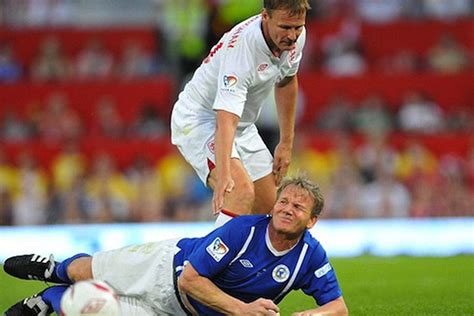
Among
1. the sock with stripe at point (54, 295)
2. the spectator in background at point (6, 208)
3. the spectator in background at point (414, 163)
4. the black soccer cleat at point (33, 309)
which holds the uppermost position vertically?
the sock with stripe at point (54, 295)

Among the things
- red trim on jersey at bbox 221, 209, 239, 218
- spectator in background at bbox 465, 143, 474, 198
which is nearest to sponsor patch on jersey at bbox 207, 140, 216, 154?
red trim on jersey at bbox 221, 209, 239, 218

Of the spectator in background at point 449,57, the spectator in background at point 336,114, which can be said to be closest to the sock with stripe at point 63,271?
the spectator in background at point 336,114

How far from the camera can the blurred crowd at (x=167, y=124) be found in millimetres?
17391

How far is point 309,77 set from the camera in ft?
64.4

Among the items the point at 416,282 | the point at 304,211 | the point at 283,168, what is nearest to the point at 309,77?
the point at 416,282

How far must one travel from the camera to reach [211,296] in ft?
25.5

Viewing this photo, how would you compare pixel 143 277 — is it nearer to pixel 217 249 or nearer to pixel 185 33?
pixel 217 249

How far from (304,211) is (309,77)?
11932mm

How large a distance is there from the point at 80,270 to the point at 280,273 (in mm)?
1429

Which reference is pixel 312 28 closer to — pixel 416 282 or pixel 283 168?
pixel 416 282

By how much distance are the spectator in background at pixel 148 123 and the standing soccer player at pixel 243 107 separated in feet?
31.2

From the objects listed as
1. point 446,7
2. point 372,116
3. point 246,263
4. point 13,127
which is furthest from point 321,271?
point 446,7

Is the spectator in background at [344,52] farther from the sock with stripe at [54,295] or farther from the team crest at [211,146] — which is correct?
the sock with stripe at [54,295]

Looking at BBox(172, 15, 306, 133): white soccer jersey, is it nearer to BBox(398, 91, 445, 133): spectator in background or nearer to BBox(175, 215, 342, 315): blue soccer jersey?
BBox(175, 215, 342, 315): blue soccer jersey
